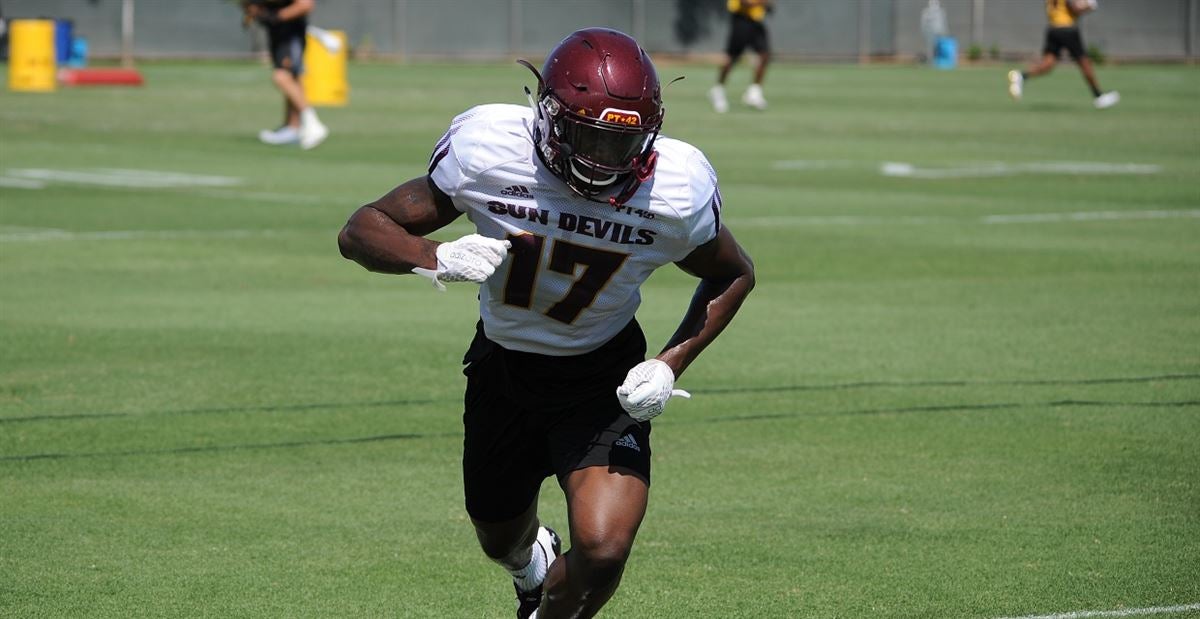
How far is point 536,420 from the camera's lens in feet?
18.7

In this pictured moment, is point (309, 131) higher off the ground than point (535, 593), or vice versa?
point (535, 593)

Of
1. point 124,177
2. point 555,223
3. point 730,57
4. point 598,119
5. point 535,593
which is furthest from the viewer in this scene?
point 730,57

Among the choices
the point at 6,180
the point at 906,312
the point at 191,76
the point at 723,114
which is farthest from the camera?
the point at 191,76

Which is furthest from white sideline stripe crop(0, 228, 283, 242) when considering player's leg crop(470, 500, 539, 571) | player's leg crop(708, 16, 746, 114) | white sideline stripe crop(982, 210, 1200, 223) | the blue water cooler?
the blue water cooler

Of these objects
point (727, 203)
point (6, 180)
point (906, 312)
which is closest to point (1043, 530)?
point (906, 312)

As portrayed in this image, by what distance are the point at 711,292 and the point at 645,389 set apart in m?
0.60

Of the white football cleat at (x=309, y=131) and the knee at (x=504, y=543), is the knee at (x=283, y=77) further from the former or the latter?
the knee at (x=504, y=543)

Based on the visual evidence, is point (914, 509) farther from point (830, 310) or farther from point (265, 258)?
point (265, 258)


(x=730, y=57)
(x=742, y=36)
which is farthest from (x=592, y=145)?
(x=742, y=36)

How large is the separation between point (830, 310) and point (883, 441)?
12.4 ft

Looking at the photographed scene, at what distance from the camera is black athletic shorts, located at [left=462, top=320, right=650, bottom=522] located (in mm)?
5605

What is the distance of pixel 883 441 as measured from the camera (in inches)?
347

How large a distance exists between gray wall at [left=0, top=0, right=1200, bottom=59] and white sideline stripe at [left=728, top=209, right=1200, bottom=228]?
116 feet

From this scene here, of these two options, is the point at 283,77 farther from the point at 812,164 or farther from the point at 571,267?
the point at 571,267
